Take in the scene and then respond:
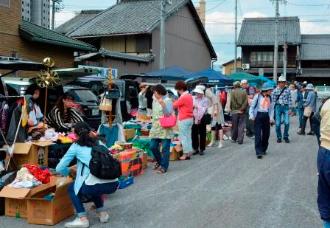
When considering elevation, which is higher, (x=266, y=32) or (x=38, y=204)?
(x=266, y=32)

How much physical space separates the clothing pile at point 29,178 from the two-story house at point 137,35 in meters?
18.3

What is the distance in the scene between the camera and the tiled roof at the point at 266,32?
56156 millimetres

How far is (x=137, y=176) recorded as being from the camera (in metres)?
9.73

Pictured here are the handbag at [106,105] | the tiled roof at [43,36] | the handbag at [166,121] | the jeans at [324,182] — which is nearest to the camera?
the jeans at [324,182]

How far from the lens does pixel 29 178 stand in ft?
22.3

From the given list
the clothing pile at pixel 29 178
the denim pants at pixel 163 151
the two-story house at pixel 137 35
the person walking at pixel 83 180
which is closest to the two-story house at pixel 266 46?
the two-story house at pixel 137 35

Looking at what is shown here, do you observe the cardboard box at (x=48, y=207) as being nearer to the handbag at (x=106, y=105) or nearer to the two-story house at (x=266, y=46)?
the handbag at (x=106, y=105)

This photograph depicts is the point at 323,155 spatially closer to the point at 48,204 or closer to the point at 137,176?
the point at 48,204

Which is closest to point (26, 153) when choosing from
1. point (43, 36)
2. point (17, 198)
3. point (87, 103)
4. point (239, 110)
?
point (17, 198)

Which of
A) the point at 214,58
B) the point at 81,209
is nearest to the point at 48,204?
the point at 81,209

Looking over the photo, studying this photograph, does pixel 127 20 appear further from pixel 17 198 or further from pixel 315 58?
pixel 315 58

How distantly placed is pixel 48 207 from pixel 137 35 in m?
26.9

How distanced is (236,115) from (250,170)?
4.99 metres

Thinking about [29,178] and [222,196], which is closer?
[29,178]
